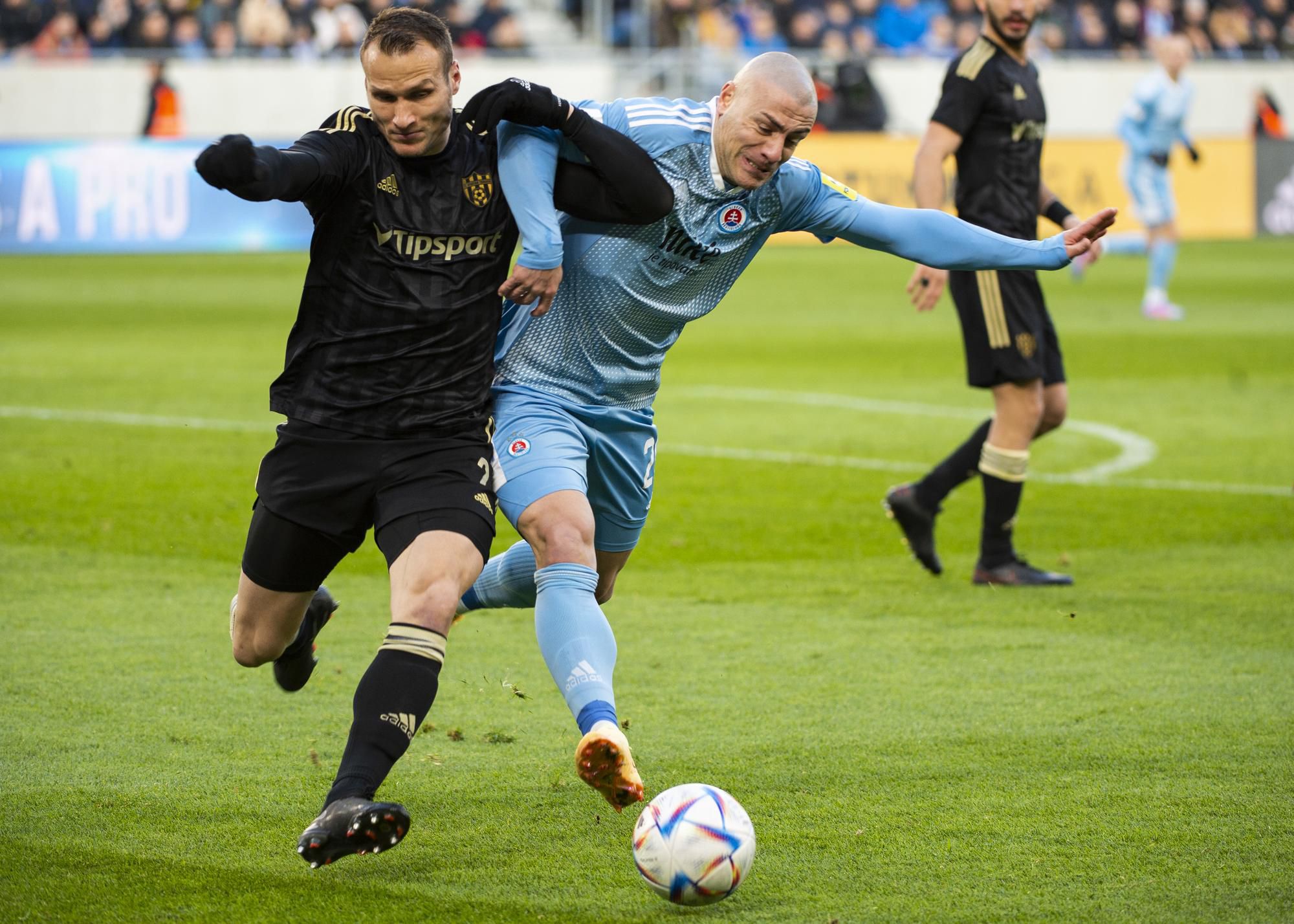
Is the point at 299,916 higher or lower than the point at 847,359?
higher

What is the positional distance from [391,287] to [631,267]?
706 mm

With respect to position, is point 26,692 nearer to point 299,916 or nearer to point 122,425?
point 299,916

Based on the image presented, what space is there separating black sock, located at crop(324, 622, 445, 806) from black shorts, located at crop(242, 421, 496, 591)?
0.74ft

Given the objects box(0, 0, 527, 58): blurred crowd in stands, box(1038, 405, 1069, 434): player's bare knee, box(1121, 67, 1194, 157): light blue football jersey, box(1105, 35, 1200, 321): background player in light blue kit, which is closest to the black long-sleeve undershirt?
box(1038, 405, 1069, 434): player's bare knee

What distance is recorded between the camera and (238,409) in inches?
468

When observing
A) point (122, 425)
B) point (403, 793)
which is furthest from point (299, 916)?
point (122, 425)

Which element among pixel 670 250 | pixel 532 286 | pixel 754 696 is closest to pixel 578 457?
pixel 532 286

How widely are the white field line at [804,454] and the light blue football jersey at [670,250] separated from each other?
5.05 m

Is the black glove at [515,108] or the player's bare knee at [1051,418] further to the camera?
the player's bare knee at [1051,418]

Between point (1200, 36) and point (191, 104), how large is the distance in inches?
754

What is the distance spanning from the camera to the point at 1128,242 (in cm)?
2752

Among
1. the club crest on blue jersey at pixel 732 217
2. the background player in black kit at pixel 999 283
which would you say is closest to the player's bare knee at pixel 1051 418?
the background player in black kit at pixel 999 283

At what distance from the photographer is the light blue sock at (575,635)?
13.2ft

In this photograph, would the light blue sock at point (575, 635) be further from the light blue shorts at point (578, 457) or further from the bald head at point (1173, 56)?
the bald head at point (1173, 56)
